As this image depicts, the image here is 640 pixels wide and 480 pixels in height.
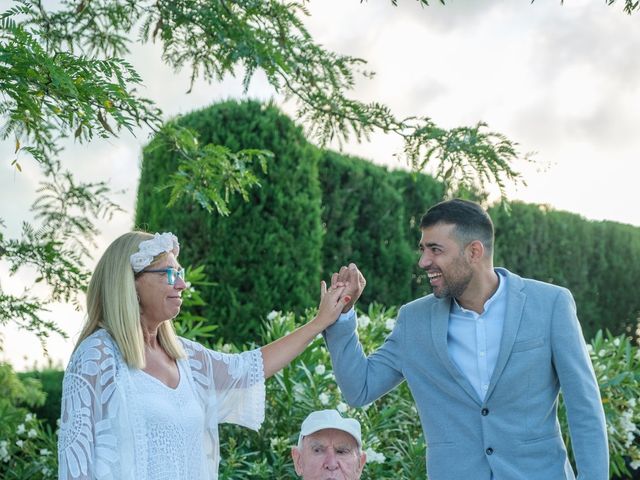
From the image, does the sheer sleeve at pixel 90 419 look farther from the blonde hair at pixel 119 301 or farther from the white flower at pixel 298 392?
the white flower at pixel 298 392

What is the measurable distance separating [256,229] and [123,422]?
16.3ft

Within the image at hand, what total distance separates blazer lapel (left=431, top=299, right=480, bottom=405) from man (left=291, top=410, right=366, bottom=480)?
0.46m

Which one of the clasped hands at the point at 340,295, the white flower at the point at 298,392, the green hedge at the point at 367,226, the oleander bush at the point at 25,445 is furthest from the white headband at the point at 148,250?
the green hedge at the point at 367,226

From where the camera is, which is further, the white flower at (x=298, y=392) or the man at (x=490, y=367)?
the white flower at (x=298, y=392)

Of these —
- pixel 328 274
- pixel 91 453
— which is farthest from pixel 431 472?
pixel 328 274

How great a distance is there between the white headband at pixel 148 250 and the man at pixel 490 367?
899 millimetres

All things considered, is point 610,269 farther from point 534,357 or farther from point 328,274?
point 534,357

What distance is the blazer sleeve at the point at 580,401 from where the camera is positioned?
305 cm

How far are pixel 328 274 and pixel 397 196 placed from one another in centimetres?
122

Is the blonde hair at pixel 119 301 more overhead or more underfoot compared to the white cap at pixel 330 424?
more overhead

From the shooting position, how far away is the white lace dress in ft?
9.59

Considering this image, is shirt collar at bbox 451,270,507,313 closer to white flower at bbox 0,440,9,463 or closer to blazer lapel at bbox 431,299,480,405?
blazer lapel at bbox 431,299,480,405

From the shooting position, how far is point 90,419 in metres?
2.94

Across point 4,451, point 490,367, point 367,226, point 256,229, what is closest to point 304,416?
point 4,451
